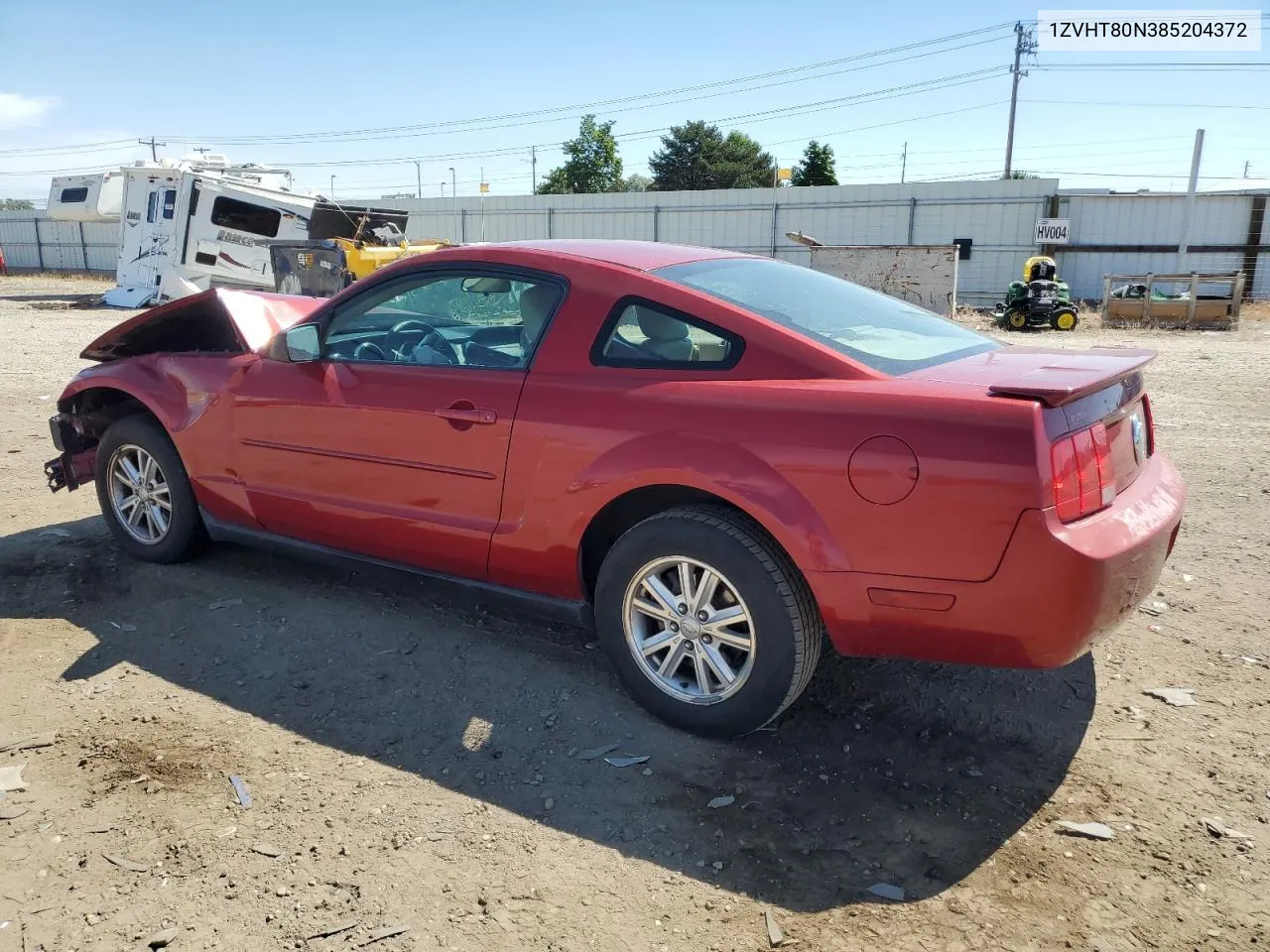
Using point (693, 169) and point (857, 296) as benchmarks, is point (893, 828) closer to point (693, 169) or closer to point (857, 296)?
point (857, 296)

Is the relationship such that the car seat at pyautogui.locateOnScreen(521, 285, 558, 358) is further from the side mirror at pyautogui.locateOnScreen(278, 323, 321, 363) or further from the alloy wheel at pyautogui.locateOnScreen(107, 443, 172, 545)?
the alloy wheel at pyautogui.locateOnScreen(107, 443, 172, 545)

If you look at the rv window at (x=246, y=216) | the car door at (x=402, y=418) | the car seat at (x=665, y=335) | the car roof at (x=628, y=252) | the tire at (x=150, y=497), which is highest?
the rv window at (x=246, y=216)

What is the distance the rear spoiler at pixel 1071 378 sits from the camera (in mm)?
2605

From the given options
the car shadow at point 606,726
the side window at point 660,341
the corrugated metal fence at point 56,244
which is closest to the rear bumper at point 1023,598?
the car shadow at point 606,726

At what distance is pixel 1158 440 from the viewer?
7.43 meters

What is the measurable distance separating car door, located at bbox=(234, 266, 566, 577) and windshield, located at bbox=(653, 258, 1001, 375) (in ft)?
2.02

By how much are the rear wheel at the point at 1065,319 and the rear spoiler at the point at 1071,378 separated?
17.2 meters

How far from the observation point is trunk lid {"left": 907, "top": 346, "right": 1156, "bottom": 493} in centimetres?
263

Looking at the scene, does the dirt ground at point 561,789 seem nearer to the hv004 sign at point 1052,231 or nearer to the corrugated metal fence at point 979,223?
the corrugated metal fence at point 979,223

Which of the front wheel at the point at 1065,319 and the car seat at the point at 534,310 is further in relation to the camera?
the front wheel at the point at 1065,319

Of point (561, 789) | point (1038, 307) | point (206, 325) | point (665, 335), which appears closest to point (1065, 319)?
point (1038, 307)

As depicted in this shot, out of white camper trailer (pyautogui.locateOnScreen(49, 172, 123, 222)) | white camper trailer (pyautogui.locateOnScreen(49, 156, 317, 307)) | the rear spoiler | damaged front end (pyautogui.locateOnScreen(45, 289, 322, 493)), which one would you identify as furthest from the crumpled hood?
white camper trailer (pyautogui.locateOnScreen(49, 172, 123, 222))

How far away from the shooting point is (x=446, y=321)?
12.7ft

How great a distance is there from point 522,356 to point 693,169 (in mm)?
63330
